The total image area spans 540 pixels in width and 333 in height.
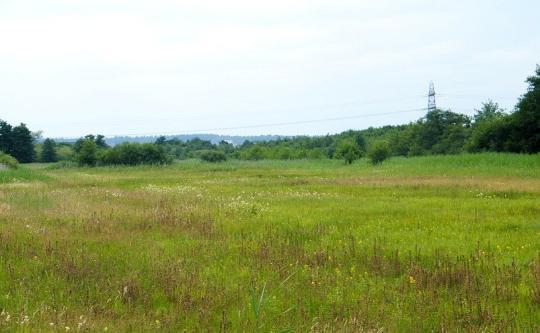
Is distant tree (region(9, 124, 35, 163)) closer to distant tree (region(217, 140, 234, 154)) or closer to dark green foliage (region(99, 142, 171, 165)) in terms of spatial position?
dark green foliage (region(99, 142, 171, 165))

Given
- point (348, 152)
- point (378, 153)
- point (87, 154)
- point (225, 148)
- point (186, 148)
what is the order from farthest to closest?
point (225, 148) < point (186, 148) < point (87, 154) < point (348, 152) < point (378, 153)

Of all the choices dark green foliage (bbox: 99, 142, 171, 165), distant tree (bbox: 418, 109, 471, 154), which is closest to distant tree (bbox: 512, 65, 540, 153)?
distant tree (bbox: 418, 109, 471, 154)

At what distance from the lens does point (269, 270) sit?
27.3ft

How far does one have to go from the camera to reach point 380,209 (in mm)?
16203

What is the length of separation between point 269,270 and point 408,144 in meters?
93.4

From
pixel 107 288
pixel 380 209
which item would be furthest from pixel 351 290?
pixel 380 209

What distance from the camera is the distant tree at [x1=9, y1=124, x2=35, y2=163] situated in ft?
326

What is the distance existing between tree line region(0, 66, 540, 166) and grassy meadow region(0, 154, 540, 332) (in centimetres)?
3959

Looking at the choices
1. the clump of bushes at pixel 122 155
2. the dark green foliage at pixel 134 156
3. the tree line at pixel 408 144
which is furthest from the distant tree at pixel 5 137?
the dark green foliage at pixel 134 156

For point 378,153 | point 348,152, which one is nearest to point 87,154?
point 348,152

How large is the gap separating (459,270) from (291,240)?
383cm

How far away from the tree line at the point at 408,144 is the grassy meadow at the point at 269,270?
39.6 metres

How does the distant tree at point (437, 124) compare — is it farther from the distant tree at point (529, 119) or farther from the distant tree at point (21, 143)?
the distant tree at point (21, 143)

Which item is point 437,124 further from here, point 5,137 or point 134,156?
point 5,137
